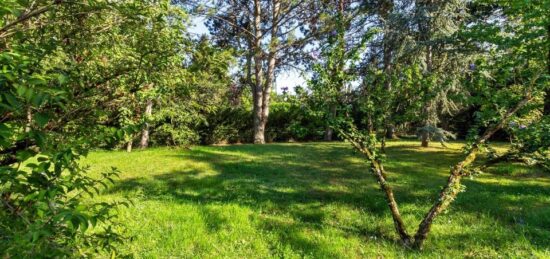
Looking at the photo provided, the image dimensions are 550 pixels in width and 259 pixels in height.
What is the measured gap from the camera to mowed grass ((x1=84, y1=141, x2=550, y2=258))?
5.19 m

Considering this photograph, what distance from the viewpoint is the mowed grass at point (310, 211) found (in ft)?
17.0

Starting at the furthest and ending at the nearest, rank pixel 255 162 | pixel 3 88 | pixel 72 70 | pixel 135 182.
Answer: pixel 255 162 < pixel 135 182 < pixel 72 70 < pixel 3 88

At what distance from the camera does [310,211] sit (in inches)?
267

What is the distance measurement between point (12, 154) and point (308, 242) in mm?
4006

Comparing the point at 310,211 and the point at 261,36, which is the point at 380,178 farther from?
the point at 261,36

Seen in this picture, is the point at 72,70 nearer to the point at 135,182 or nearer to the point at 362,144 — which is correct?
the point at 362,144

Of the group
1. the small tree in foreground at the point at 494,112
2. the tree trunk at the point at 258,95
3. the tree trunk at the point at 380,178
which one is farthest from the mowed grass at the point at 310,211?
the tree trunk at the point at 258,95

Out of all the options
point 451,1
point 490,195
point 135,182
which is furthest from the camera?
point 451,1

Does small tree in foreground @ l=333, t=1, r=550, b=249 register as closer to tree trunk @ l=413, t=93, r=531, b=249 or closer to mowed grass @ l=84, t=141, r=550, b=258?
tree trunk @ l=413, t=93, r=531, b=249

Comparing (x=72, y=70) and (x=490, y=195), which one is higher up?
(x=72, y=70)

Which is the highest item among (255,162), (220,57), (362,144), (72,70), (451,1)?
(451,1)

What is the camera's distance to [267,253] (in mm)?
5047

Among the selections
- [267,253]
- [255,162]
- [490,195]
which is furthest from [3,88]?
[255,162]

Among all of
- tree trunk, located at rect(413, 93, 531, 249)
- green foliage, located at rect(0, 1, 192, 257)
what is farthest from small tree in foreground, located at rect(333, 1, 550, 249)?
green foliage, located at rect(0, 1, 192, 257)
